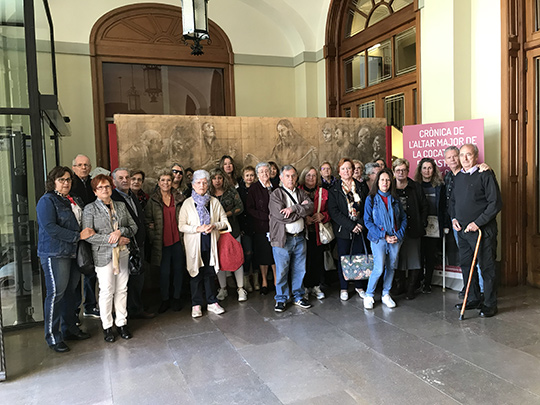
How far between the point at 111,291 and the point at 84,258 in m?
0.39

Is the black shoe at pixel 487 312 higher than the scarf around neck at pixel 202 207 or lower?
lower

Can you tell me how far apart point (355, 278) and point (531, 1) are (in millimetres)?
3814

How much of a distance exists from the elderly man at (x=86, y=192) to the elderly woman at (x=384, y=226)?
2.83 meters

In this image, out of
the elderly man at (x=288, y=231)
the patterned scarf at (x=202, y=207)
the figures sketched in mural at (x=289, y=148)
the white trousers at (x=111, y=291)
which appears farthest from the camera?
the figures sketched in mural at (x=289, y=148)

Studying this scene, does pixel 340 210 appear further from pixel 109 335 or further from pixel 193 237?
pixel 109 335

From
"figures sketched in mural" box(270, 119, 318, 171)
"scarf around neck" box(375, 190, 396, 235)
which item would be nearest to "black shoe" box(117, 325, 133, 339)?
"scarf around neck" box(375, 190, 396, 235)

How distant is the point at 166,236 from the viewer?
4.64 metres

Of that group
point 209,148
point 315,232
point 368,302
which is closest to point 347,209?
point 315,232

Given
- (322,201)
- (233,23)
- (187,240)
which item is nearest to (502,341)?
(322,201)

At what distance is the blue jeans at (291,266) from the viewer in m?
4.65

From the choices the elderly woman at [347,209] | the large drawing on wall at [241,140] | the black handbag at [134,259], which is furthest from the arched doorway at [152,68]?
the elderly woman at [347,209]

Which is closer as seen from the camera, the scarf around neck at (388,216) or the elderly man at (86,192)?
the elderly man at (86,192)

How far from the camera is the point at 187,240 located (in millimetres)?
4465

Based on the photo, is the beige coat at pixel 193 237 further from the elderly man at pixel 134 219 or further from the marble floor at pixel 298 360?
the marble floor at pixel 298 360
